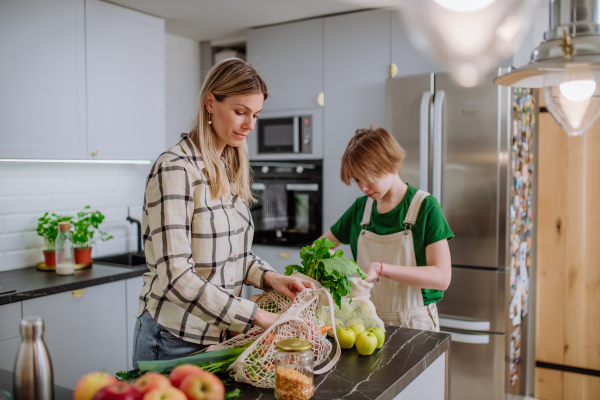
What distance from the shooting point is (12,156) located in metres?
2.36

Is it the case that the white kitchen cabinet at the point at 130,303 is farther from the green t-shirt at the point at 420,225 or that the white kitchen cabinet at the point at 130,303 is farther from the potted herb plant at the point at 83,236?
the green t-shirt at the point at 420,225

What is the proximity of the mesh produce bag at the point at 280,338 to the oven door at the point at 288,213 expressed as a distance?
183 centimetres

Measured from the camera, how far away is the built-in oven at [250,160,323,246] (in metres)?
3.23

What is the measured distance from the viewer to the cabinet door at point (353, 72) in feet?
9.76

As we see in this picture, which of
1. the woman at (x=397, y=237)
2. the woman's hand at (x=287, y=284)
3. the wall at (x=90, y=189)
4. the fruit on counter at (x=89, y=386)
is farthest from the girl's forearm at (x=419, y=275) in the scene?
the wall at (x=90, y=189)

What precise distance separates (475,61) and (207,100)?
5.58ft

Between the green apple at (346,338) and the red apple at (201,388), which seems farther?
the green apple at (346,338)

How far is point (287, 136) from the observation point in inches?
131

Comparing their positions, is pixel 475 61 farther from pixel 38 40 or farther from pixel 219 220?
pixel 38 40

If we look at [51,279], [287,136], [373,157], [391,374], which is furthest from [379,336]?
[287,136]

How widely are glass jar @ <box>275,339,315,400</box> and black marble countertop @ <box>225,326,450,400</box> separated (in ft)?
0.19

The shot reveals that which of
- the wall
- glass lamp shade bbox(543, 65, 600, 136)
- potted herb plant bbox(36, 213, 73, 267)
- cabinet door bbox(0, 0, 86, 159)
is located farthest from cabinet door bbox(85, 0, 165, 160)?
glass lamp shade bbox(543, 65, 600, 136)

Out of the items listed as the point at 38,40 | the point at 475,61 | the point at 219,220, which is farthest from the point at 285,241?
the point at 219,220

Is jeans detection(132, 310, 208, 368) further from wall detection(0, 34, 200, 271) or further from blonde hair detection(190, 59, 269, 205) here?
wall detection(0, 34, 200, 271)
